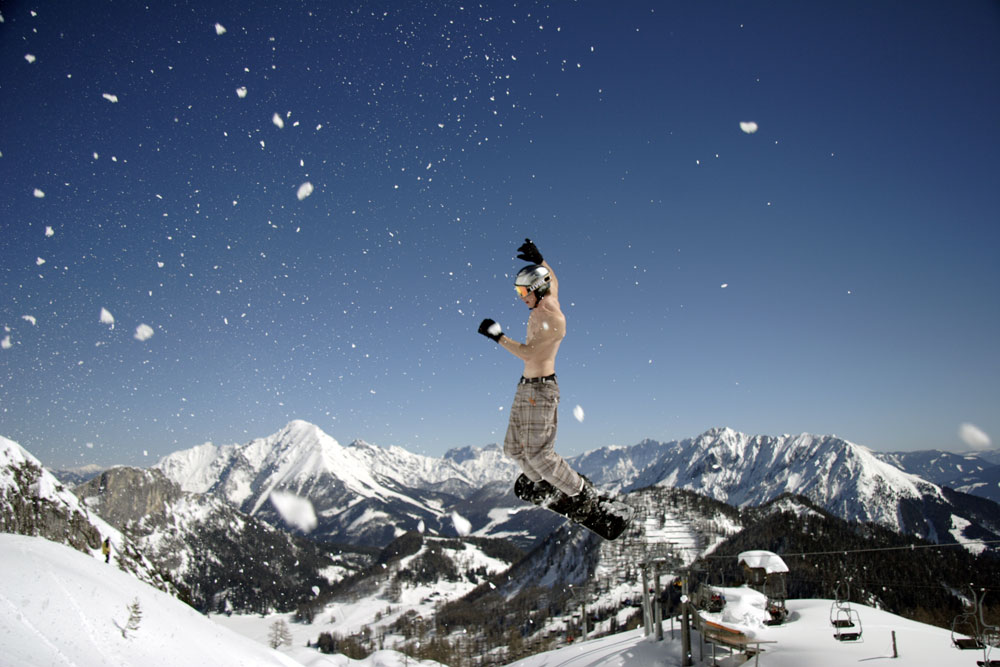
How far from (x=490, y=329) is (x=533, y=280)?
0.57m

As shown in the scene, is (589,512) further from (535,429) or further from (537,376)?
(537,376)

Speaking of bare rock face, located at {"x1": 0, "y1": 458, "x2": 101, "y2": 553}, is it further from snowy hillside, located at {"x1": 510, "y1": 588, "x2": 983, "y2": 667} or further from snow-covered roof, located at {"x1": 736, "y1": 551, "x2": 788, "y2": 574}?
snow-covered roof, located at {"x1": 736, "y1": 551, "x2": 788, "y2": 574}

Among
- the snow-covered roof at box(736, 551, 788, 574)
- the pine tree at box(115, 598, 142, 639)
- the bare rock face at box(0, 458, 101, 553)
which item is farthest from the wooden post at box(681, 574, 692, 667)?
the bare rock face at box(0, 458, 101, 553)

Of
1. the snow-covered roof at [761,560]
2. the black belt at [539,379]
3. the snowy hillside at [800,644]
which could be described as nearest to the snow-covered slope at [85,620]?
the black belt at [539,379]

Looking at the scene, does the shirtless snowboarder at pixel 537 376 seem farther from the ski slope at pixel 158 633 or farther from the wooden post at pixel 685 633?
the wooden post at pixel 685 633

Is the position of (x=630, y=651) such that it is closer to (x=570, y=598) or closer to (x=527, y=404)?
(x=527, y=404)

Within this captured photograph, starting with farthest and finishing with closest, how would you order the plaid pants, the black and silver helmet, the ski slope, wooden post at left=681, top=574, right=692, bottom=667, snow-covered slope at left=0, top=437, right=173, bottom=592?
snow-covered slope at left=0, top=437, right=173, bottom=592 < wooden post at left=681, top=574, right=692, bottom=667 < the ski slope < the plaid pants < the black and silver helmet

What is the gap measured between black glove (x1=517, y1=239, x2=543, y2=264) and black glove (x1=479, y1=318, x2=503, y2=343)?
805mm

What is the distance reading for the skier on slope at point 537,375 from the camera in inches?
177

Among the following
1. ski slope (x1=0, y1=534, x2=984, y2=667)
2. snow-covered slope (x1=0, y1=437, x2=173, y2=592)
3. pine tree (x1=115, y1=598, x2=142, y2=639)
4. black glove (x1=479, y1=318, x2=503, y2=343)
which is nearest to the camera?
black glove (x1=479, y1=318, x2=503, y2=343)

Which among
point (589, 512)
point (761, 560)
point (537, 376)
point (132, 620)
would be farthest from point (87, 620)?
point (761, 560)

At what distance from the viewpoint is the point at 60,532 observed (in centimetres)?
6391

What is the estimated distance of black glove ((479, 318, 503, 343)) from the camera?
4.28 metres

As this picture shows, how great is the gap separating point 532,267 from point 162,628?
66.4 ft
